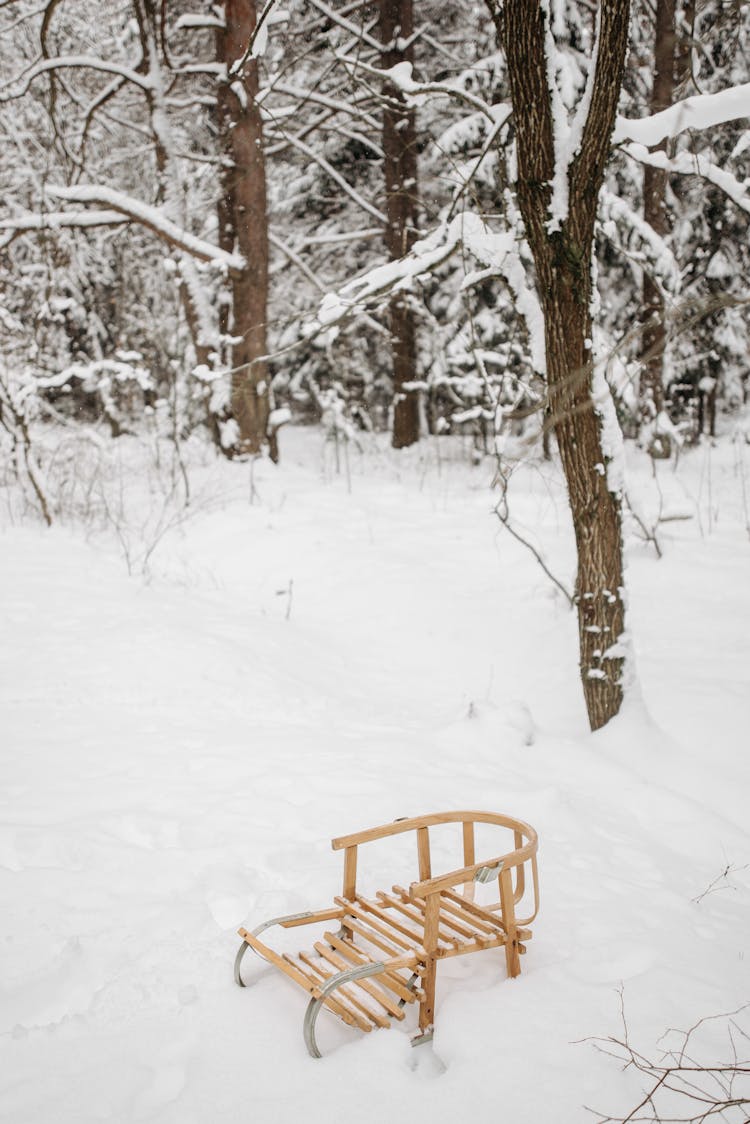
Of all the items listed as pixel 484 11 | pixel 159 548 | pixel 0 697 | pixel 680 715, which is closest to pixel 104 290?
pixel 484 11

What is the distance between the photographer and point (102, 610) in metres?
6.37

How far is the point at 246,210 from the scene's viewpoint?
35.0 feet

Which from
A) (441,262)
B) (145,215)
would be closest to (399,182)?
(145,215)

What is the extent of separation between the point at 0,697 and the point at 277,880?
256 cm

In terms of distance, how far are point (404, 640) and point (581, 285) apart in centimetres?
363

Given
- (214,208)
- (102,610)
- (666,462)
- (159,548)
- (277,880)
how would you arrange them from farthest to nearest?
(214,208), (666,462), (159,548), (102,610), (277,880)

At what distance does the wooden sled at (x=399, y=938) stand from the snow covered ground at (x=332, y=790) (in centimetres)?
10

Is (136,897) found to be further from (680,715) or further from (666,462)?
(666,462)

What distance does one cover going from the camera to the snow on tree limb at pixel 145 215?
9.55m

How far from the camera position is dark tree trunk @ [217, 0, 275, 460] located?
10.2 m

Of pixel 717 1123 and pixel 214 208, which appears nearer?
pixel 717 1123

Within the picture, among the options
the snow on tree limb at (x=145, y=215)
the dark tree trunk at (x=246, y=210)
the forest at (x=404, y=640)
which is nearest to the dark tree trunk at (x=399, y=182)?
the forest at (x=404, y=640)

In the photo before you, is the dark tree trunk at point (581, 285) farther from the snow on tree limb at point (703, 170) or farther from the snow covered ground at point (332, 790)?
the snow covered ground at point (332, 790)

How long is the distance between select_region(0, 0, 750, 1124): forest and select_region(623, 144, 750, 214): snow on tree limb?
0.04 metres
